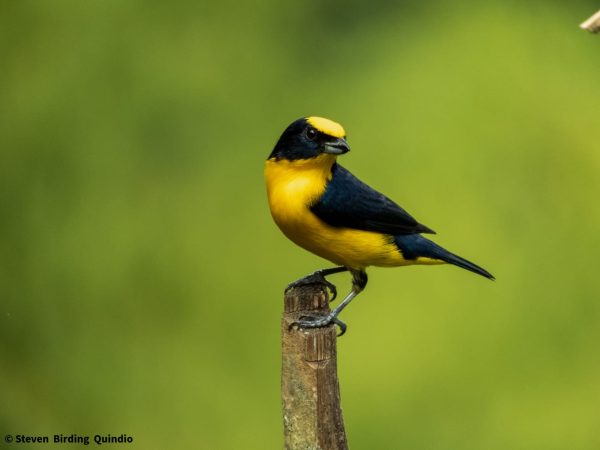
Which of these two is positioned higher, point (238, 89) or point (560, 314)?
point (238, 89)

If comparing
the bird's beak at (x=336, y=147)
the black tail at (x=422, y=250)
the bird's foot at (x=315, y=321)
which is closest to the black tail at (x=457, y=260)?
the black tail at (x=422, y=250)

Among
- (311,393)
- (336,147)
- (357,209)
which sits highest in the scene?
(336,147)

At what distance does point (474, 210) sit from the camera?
17.6 feet

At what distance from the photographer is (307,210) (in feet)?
12.5

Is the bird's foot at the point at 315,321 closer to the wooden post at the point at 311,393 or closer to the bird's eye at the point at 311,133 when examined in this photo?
the wooden post at the point at 311,393

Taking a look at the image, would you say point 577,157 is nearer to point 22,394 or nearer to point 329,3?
point 329,3

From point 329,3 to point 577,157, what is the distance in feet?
5.27

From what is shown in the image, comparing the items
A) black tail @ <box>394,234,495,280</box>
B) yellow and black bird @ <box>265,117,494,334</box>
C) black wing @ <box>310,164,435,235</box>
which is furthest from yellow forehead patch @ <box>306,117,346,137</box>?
black tail @ <box>394,234,495,280</box>

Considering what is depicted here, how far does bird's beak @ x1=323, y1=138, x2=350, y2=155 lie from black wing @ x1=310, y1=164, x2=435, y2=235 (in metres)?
0.19

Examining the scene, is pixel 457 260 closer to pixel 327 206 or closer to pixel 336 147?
pixel 327 206

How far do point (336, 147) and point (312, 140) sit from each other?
0.10 metres

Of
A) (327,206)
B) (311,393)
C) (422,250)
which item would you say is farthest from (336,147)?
(311,393)

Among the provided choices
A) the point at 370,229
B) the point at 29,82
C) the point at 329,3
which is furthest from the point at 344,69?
the point at 370,229

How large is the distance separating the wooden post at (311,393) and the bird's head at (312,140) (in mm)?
611
